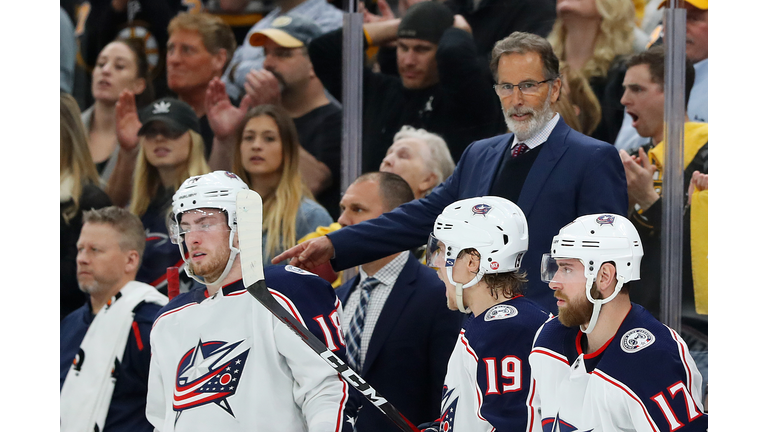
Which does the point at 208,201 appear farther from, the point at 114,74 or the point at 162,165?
the point at 114,74

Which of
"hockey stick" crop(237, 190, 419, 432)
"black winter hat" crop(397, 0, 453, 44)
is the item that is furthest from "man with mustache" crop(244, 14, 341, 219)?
"hockey stick" crop(237, 190, 419, 432)

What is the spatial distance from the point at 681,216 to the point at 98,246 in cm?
324

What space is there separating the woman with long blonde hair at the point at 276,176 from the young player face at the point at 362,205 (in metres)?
1.03

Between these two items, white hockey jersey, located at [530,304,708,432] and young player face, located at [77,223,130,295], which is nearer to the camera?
white hockey jersey, located at [530,304,708,432]

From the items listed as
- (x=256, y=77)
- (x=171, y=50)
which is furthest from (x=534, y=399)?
(x=171, y=50)

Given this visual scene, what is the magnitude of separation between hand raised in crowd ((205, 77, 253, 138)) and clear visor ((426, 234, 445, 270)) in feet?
8.40

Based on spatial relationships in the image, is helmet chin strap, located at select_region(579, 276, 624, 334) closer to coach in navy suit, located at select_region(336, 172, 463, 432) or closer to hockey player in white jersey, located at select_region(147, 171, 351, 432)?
hockey player in white jersey, located at select_region(147, 171, 351, 432)

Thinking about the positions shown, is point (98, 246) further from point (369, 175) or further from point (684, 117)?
point (684, 117)

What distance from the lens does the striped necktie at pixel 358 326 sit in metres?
3.32

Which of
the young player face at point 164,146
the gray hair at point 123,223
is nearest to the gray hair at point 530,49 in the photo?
the young player face at point 164,146

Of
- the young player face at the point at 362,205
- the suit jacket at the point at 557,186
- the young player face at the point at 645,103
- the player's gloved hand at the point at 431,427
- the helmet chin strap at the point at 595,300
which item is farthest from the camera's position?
the young player face at the point at 645,103

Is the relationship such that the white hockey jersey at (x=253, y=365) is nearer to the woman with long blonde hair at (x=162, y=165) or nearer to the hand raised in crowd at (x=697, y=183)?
the hand raised in crowd at (x=697, y=183)

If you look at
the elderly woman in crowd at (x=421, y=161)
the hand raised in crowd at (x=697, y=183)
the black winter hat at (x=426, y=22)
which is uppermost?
the black winter hat at (x=426, y=22)

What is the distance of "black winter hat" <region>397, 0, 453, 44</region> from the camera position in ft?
14.8
